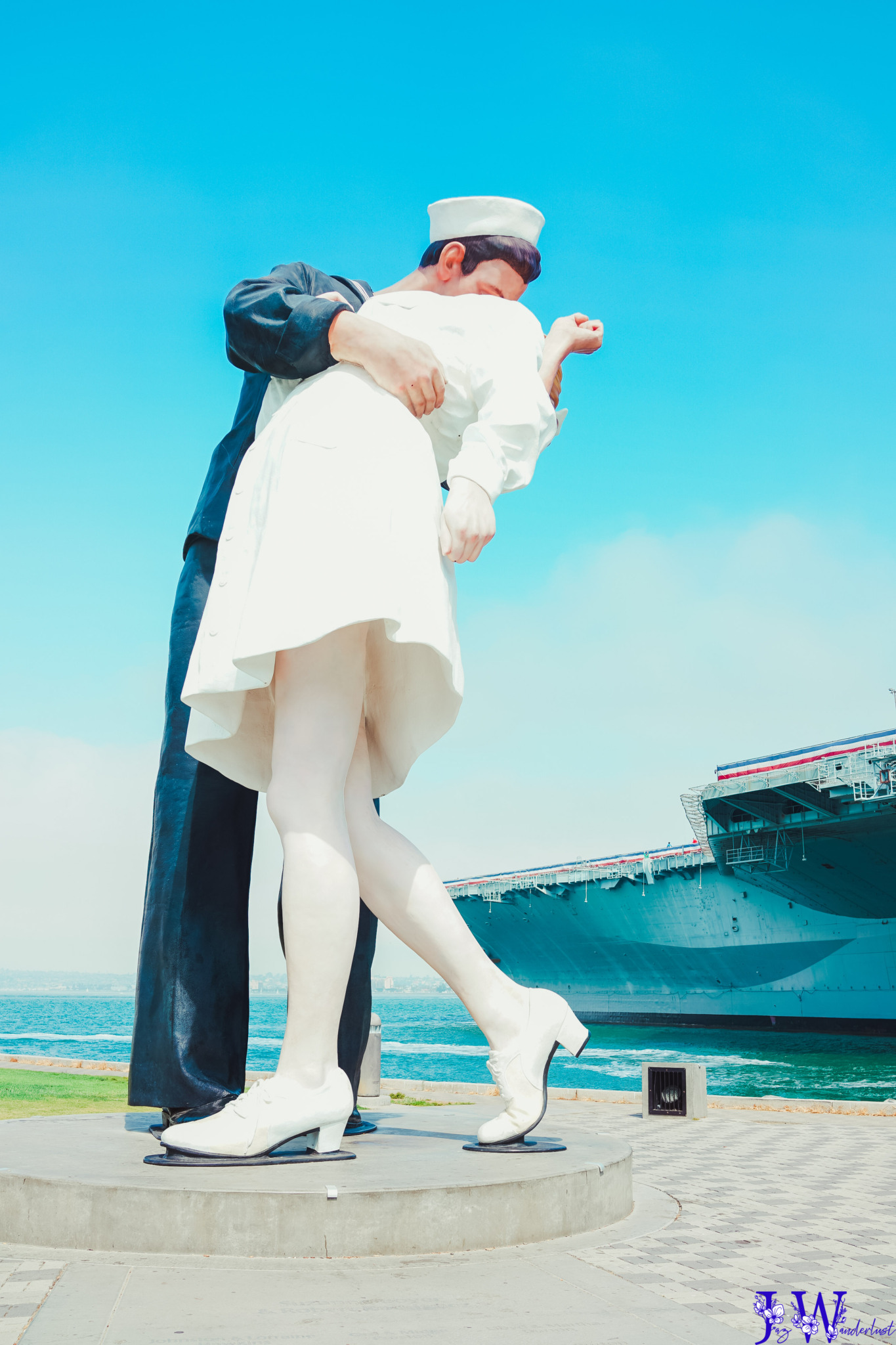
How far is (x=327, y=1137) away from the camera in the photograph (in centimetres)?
203

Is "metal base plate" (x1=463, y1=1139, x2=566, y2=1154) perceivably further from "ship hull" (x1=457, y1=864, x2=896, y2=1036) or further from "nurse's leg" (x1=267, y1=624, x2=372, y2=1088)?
"ship hull" (x1=457, y1=864, x2=896, y2=1036)

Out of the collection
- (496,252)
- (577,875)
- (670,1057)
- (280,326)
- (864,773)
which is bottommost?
(670,1057)

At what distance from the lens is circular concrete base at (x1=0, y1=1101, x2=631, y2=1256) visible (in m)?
1.64

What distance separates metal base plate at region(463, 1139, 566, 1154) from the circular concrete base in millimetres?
115

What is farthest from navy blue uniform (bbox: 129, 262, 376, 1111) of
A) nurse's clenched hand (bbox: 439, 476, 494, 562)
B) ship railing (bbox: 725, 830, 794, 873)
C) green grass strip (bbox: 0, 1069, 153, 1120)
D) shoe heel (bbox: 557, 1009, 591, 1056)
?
ship railing (bbox: 725, 830, 794, 873)

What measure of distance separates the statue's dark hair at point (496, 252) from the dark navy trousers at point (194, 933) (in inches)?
40.2

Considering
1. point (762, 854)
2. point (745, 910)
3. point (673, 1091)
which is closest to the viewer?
point (673, 1091)

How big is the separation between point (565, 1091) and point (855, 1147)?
3.71m

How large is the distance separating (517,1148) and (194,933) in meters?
0.95

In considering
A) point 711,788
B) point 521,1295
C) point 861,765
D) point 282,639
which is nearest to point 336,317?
point 282,639

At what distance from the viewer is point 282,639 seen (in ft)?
6.51

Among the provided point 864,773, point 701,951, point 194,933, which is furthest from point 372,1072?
point 701,951

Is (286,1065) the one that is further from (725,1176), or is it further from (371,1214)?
(725,1176)

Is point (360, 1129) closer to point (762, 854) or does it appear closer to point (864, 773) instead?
point (864, 773)
